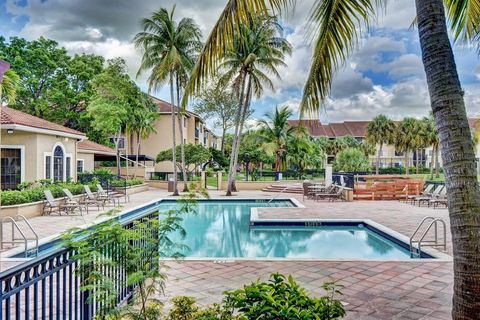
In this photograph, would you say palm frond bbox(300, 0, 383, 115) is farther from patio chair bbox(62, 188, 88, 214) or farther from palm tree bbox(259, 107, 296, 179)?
palm tree bbox(259, 107, 296, 179)

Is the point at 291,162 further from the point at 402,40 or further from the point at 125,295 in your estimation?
the point at 125,295

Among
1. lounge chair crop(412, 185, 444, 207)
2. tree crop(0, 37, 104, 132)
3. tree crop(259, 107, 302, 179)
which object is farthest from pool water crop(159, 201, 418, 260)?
tree crop(0, 37, 104, 132)

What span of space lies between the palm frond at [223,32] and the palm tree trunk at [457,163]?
1.71 meters

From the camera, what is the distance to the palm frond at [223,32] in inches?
149

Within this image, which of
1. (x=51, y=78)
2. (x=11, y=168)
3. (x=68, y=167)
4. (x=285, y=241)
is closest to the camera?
(x=285, y=241)

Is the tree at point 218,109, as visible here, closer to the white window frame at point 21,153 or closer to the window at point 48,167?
the window at point 48,167

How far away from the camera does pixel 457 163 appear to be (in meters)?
2.51

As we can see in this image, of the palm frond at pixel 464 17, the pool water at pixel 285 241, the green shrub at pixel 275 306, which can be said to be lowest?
the pool water at pixel 285 241

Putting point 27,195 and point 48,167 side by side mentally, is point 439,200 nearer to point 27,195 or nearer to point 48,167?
point 27,195

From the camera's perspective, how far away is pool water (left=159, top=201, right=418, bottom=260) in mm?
9797

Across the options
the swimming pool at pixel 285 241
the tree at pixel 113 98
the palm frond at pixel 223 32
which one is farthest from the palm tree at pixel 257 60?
the palm frond at pixel 223 32

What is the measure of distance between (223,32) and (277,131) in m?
29.4

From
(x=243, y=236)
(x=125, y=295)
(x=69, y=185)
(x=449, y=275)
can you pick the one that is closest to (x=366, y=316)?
(x=449, y=275)

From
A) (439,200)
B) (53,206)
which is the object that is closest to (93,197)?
(53,206)
